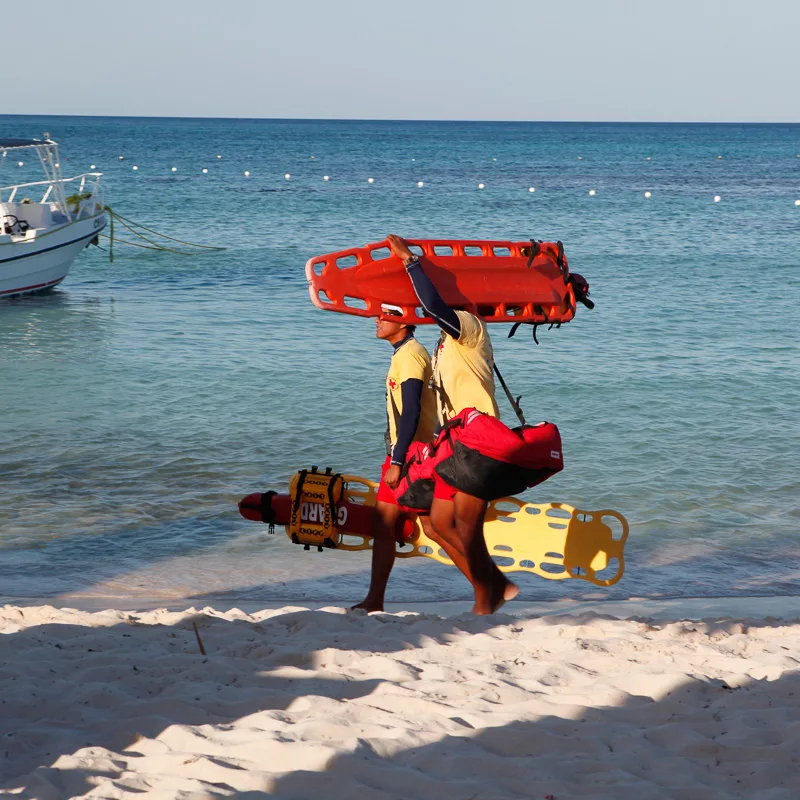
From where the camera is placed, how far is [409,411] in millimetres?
5059

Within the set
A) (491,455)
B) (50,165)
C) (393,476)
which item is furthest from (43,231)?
(491,455)

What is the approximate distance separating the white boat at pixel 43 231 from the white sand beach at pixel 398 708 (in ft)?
51.1

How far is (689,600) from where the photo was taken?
659cm

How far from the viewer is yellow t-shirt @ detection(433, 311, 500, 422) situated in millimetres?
4984

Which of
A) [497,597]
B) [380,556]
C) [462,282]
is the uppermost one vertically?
[462,282]

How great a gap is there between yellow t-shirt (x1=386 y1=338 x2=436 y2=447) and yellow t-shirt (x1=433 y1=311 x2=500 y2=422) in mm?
106

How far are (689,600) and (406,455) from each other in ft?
8.56

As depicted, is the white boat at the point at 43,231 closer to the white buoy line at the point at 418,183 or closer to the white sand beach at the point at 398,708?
the white sand beach at the point at 398,708

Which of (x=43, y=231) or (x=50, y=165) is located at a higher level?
(x=50, y=165)

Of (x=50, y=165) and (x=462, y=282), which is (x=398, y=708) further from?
(x=50, y=165)

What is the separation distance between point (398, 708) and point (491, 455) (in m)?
1.37

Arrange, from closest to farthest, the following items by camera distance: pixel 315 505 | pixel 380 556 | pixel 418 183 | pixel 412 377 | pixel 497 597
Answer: pixel 412 377
pixel 497 597
pixel 380 556
pixel 315 505
pixel 418 183

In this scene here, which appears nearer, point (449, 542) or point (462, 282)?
point (449, 542)

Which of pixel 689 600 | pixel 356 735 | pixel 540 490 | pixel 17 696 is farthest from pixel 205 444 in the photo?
pixel 356 735
